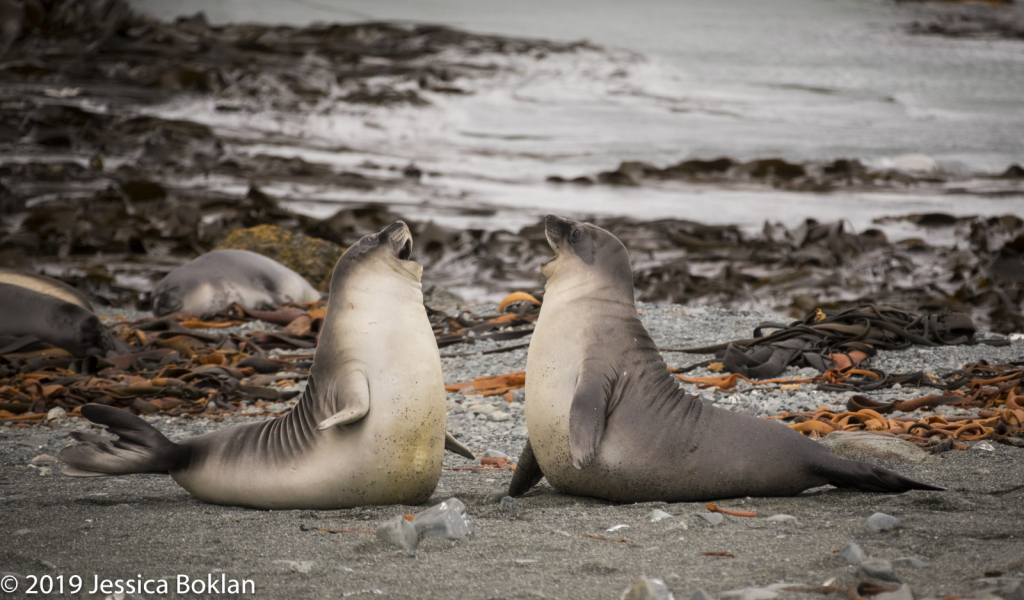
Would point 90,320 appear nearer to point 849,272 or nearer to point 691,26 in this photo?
point 849,272

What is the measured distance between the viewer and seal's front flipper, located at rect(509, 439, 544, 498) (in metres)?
3.19

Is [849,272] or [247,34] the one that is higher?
[247,34]

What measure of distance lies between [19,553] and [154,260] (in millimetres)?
9444

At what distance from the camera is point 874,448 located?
3.46 m

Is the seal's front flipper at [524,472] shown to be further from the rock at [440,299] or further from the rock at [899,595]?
the rock at [440,299]

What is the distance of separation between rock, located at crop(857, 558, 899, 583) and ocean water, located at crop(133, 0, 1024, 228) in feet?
34.9

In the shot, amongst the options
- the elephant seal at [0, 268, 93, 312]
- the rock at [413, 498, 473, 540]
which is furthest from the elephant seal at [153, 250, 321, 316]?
the rock at [413, 498, 473, 540]

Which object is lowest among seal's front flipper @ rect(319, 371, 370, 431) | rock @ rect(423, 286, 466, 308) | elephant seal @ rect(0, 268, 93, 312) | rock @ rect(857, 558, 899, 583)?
rock @ rect(423, 286, 466, 308)

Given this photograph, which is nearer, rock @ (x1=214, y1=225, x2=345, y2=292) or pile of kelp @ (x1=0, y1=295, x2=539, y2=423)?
pile of kelp @ (x1=0, y1=295, x2=539, y2=423)

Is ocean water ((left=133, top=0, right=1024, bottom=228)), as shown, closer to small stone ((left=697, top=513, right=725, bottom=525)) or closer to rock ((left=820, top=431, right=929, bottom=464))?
rock ((left=820, top=431, right=929, bottom=464))

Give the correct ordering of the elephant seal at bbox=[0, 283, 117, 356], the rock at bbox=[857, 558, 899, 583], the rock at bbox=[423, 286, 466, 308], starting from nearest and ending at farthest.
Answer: the rock at bbox=[857, 558, 899, 583] → the elephant seal at bbox=[0, 283, 117, 356] → the rock at bbox=[423, 286, 466, 308]

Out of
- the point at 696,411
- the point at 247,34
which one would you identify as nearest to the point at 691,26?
the point at 247,34

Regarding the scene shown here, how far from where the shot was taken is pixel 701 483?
2.95m

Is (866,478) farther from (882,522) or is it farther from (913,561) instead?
(913,561)
